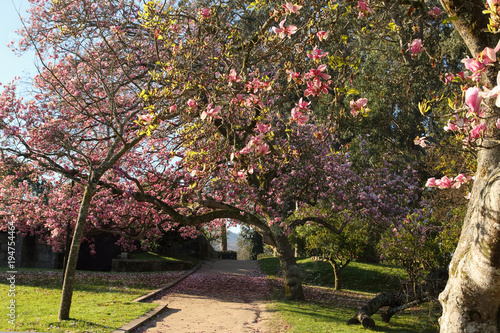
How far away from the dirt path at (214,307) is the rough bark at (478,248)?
5.24 metres

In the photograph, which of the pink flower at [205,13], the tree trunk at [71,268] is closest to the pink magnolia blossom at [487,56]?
the pink flower at [205,13]

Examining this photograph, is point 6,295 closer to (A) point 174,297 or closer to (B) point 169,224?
(A) point 174,297

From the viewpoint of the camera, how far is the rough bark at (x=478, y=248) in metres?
3.22

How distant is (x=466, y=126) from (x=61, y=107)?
11183mm

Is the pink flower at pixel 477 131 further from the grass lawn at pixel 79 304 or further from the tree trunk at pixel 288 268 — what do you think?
the tree trunk at pixel 288 268

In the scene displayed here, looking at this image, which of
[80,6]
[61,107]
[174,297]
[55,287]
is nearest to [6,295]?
[55,287]

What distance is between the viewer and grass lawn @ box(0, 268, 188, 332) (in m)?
7.09

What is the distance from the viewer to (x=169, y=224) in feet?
58.7

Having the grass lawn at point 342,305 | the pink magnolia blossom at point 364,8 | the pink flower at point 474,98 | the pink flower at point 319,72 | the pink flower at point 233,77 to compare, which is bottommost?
the grass lawn at point 342,305

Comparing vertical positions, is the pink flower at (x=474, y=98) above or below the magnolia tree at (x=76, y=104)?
below

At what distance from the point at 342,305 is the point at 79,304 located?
25.5 ft

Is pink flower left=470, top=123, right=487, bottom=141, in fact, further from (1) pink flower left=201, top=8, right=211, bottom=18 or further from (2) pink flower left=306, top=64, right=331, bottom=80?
(1) pink flower left=201, top=8, right=211, bottom=18

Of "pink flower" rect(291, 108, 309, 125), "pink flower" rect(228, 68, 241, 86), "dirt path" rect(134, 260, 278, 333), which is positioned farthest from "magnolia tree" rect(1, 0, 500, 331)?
"dirt path" rect(134, 260, 278, 333)

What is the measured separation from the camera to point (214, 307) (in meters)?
10.7
